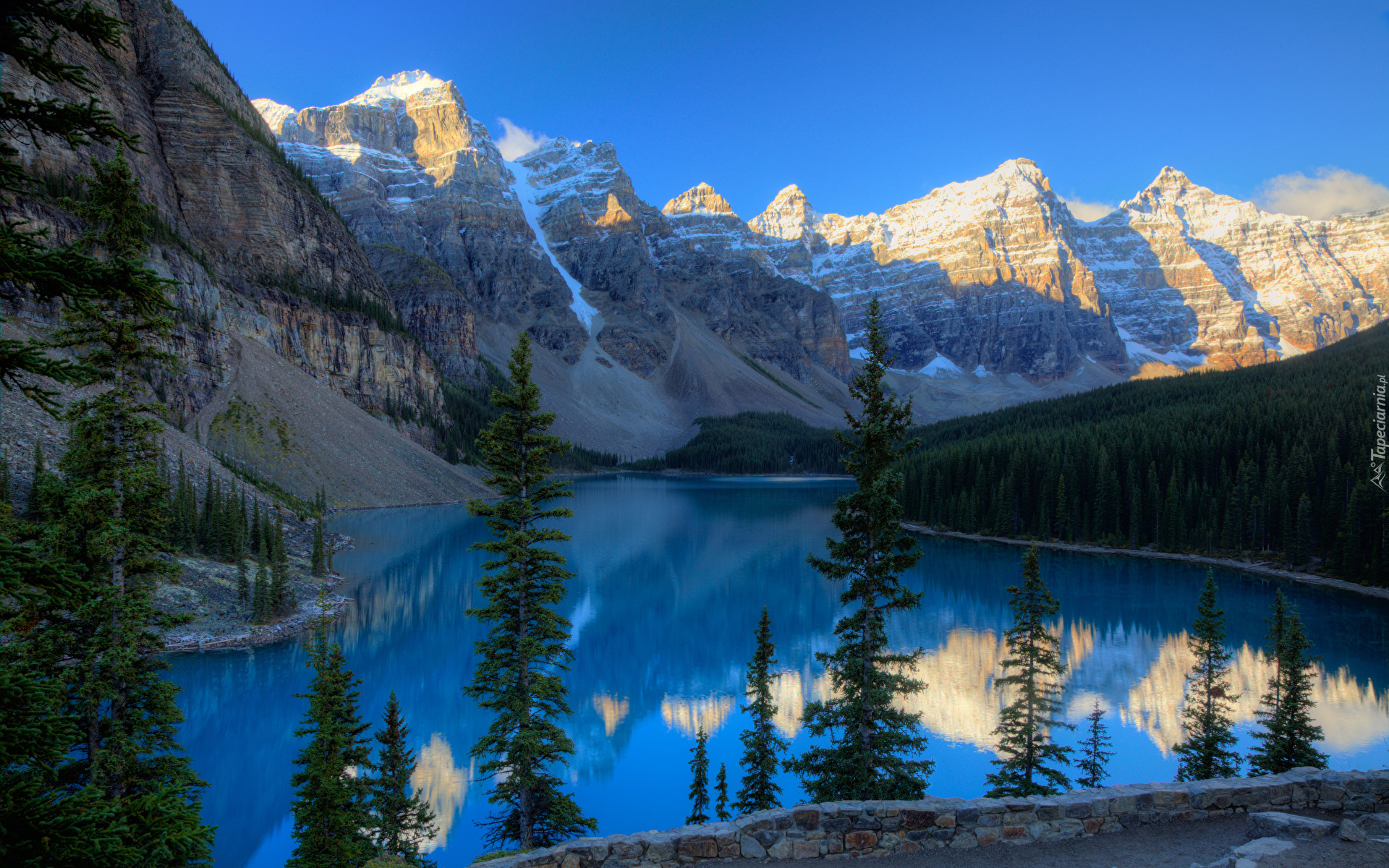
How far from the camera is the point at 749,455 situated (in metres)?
181

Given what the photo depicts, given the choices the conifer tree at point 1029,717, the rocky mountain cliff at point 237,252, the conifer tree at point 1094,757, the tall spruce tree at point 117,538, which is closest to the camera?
the tall spruce tree at point 117,538

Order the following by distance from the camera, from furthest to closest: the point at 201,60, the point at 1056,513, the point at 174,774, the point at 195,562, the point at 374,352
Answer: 1. the point at 374,352
2. the point at 201,60
3. the point at 1056,513
4. the point at 195,562
5. the point at 174,774

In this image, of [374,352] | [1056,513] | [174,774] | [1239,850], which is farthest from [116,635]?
[374,352]

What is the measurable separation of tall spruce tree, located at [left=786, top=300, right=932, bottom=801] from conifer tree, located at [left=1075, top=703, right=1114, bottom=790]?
23.6 ft

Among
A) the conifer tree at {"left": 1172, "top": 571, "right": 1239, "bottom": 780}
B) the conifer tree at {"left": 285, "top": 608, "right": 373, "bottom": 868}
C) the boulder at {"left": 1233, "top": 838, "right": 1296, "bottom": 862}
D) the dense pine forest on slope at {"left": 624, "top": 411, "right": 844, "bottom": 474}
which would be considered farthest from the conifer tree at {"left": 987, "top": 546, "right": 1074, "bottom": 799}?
the dense pine forest on slope at {"left": 624, "top": 411, "right": 844, "bottom": 474}

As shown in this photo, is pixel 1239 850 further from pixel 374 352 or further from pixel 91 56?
pixel 374 352

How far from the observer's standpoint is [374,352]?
11575 centimetres

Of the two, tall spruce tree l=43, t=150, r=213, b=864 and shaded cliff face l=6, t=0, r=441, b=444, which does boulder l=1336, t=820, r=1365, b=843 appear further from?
shaded cliff face l=6, t=0, r=441, b=444

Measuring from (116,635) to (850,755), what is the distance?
1401cm

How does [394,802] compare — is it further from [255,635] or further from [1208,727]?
[255,635]

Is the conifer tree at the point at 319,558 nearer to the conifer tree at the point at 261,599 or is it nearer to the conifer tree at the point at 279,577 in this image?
the conifer tree at the point at 279,577

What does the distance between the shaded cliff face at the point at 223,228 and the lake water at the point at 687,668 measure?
129 ft

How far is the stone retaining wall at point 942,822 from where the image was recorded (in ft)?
28.2

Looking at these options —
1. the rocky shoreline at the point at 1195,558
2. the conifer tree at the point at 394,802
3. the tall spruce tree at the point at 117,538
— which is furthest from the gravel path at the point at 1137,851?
Result: the rocky shoreline at the point at 1195,558
